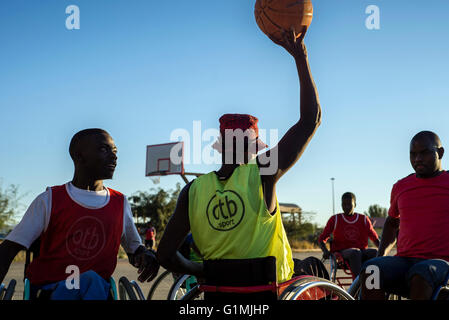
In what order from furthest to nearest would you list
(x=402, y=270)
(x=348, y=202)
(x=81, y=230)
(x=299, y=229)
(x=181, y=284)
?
(x=299, y=229), (x=348, y=202), (x=181, y=284), (x=402, y=270), (x=81, y=230)

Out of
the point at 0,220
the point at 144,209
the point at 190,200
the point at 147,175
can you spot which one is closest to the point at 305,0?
the point at 190,200

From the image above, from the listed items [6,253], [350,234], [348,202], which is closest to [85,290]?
[6,253]

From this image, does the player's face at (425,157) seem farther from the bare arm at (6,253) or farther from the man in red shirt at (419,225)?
the bare arm at (6,253)

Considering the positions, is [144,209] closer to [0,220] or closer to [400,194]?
[0,220]

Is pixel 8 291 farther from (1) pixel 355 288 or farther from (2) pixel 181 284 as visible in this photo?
(1) pixel 355 288

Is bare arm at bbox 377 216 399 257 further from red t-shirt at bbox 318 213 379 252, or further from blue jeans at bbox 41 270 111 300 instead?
red t-shirt at bbox 318 213 379 252

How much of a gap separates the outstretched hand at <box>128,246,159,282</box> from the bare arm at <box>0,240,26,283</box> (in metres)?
0.72

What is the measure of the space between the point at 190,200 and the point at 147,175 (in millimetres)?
28349

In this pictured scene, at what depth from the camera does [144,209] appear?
40.7 m

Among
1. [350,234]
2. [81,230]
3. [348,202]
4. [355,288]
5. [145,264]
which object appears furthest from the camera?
[348,202]

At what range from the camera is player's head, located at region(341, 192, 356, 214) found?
8594 mm

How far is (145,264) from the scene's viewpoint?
10.6 feet

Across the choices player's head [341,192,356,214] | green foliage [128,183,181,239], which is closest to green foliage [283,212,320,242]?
green foliage [128,183,181,239]

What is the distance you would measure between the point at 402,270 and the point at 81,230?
2.37 metres
